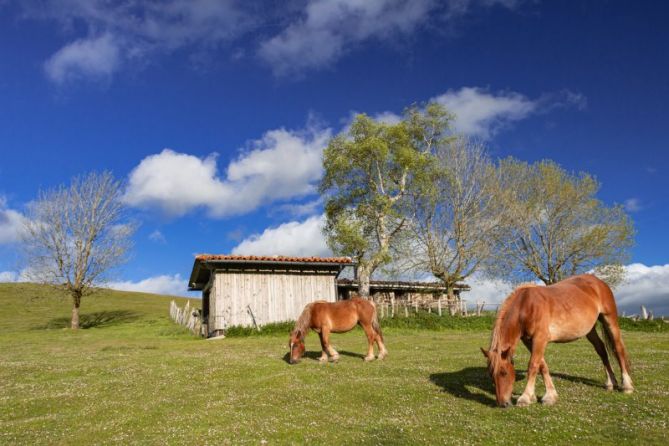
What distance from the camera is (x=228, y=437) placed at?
7.66 m

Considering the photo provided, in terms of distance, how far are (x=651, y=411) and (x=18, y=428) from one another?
1193cm

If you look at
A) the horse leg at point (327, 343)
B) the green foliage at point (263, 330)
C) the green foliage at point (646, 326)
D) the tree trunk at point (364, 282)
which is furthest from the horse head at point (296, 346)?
the green foliage at point (646, 326)

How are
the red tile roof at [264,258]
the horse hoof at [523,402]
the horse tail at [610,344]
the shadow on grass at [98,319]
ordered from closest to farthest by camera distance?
the horse hoof at [523,402] < the horse tail at [610,344] < the red tile roof at [264,258] < the shadow on grass at [98,319]

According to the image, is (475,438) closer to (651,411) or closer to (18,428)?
(651,411)

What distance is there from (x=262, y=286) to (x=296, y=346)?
15376 mm

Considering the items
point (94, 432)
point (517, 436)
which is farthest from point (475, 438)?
point (94, 432)

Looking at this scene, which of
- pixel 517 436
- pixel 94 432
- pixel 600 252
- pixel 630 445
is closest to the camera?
pixel 630 445

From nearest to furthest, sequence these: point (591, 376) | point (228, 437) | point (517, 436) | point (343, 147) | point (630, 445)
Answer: point (630, 445), point (517, 436), point (228, 437), point (591, 376), point (343, 147)

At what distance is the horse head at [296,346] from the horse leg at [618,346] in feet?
29.1

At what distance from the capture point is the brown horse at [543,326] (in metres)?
8.43

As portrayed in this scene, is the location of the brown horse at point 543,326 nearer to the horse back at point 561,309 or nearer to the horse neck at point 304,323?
the horse back at point 561,309

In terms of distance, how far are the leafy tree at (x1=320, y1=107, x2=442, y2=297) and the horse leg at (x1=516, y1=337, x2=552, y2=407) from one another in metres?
26.4

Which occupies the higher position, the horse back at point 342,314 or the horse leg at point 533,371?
the horse back at point 342,314

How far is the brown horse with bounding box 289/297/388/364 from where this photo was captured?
15.0 meters
